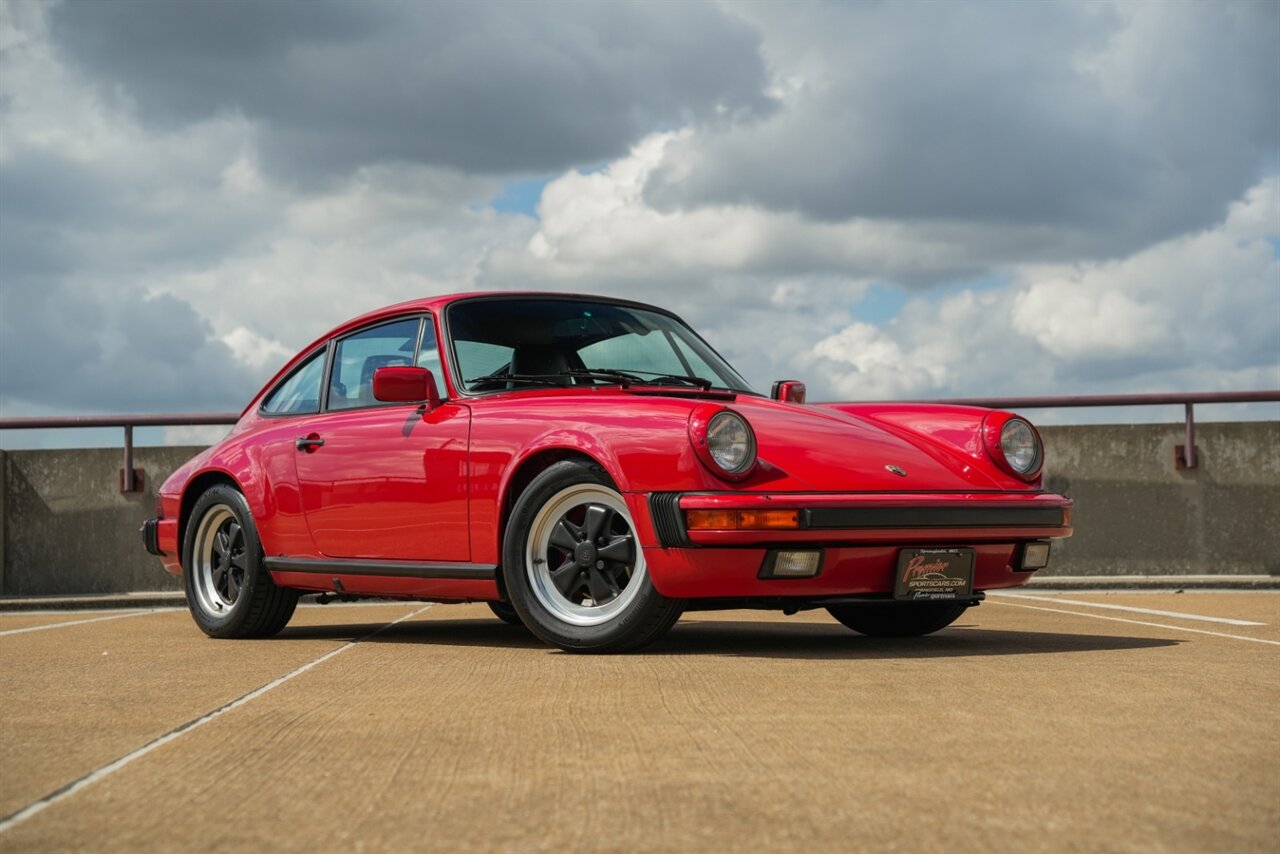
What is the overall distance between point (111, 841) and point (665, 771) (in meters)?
1.13

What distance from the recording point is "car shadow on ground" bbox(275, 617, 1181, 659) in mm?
5989

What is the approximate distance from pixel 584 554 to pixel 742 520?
677 millimetres

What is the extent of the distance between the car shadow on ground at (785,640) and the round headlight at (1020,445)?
72 centimetres

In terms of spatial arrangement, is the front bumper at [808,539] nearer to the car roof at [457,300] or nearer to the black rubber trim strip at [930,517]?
the black rubber trim strip at [930,517]

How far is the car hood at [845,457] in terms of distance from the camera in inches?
224

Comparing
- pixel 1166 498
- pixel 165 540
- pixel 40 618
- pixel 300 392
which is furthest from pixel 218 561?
pixel 1166 498

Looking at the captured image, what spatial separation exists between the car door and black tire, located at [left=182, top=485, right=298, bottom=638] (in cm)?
51

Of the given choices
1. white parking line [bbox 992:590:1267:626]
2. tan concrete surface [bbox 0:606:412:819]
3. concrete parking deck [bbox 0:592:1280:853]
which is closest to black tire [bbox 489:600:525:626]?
tan concrete surface [bbox 0:606:412:819]

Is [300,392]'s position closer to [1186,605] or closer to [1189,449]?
[1186,605]

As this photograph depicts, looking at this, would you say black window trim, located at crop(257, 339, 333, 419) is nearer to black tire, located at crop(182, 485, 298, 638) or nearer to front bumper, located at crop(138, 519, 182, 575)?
black tire, located at crop(182, 485, 298, 638)

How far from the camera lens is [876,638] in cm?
677

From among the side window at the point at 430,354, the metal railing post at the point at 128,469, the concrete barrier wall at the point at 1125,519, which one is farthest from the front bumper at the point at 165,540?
the metal railing post at the point at 128,469

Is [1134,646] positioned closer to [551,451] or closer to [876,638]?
[876,638]

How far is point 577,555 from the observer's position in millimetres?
5848
